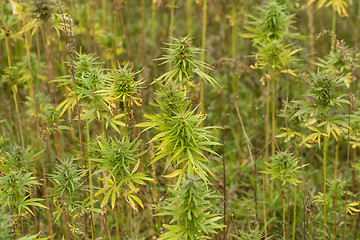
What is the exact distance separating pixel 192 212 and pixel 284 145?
77.9 inches

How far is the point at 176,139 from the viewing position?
6.04 feet

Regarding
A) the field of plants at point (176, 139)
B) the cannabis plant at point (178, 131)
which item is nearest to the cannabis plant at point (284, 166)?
the field of plants at point (176, 139)

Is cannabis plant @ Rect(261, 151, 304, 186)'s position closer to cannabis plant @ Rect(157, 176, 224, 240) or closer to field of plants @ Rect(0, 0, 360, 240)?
field of plants @ Rect(0, 0, 360, 240)

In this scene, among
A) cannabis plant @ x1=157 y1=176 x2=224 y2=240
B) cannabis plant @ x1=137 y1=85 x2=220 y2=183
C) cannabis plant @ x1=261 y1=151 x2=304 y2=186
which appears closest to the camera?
cannabis plant @ x1=157 y1=176 x2=224 y2=240

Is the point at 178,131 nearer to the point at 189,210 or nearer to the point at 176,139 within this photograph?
the point at 176,139

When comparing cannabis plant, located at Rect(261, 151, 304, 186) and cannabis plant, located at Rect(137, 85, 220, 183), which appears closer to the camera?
cannabis plant, located at Rect(137, 85, 220, 183)

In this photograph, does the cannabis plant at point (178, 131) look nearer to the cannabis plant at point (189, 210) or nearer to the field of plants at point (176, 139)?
the field of plants at point (176, 139)

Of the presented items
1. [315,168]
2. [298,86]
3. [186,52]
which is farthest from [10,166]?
[298,86]

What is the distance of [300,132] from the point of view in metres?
2.82

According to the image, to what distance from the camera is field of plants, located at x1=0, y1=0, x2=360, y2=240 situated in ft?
6.16

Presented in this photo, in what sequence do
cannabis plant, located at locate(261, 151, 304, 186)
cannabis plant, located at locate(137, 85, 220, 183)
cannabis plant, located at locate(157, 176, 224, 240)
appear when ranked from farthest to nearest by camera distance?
cannabis plant, located at locate(261, 151, 304, 186) → cannabis plant, located at locate(137, 85, 220, 183) → cannabis plant, located at locate(157, 176, 224, 240)

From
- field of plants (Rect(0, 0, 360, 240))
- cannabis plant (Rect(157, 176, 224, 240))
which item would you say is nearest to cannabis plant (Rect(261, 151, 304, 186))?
field of plants (Rect(0, 0, 360, 240))

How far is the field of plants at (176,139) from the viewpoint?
1878mm

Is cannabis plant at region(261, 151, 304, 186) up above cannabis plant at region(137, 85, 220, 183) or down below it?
below
